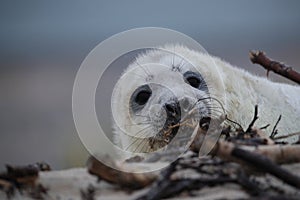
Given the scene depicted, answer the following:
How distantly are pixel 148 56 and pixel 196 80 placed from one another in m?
0.39

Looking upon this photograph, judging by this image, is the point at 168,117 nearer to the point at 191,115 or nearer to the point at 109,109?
the point at 191,115

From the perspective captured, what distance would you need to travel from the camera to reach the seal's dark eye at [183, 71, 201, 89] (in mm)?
3658

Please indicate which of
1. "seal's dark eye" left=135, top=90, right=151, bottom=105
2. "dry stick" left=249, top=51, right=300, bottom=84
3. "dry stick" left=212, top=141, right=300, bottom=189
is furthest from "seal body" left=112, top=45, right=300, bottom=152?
"dry stick" left=212, top=141, right=300, bottom=189

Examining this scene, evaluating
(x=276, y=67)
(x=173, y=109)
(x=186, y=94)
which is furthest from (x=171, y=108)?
(x=276, y=67)

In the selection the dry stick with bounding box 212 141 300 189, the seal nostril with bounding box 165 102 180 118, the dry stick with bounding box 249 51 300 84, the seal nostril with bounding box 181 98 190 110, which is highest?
the dry stick with bounding box 249 51 300 84

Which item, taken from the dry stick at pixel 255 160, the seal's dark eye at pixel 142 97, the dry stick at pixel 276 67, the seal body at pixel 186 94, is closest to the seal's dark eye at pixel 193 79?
the seal body at pixel 186 94

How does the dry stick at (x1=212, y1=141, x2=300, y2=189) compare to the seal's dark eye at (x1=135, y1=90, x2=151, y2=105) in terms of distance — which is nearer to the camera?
the dry stick at (x1=212, y1=141, x2=300, y2=189)

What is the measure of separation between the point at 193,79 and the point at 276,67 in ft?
2.65

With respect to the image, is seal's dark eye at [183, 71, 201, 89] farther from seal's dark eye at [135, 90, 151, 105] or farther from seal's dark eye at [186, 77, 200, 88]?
seal's dark eye at [135, 90, 151, 105]

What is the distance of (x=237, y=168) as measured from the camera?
1768 millimetres

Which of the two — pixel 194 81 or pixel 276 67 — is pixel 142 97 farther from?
pixel 276 67

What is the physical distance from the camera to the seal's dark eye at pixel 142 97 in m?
3.67

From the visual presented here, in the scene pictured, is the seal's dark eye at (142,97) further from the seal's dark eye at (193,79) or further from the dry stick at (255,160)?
the dry stick at (255,160)

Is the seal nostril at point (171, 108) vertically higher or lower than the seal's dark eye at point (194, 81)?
lower
